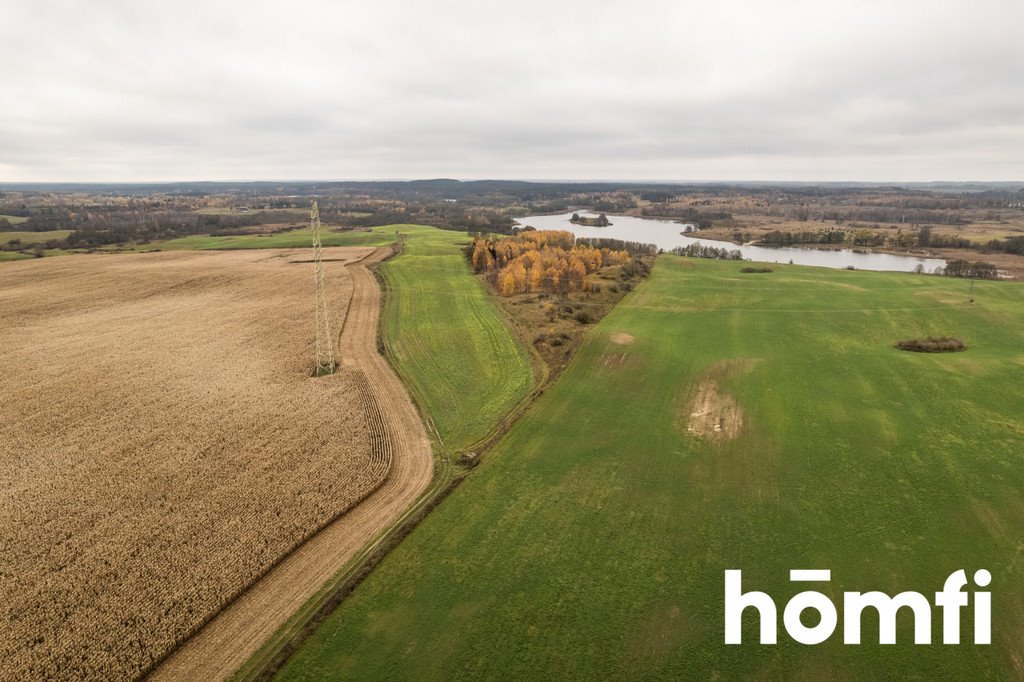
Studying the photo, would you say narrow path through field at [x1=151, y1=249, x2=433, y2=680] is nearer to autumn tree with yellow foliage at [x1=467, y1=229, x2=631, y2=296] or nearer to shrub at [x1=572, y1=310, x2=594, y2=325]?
shrub at [x1=572, y1=310, x2=594, y2=325]

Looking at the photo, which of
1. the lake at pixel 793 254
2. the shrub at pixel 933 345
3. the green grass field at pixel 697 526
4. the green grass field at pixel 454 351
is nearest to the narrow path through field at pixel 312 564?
the green grass field at pixel 697 526

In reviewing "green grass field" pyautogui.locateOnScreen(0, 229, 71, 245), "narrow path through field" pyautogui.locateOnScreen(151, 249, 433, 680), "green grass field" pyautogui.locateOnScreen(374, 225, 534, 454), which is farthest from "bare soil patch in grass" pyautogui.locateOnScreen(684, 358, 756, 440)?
"green grass field" pyautogui.locateOnScreen(0, 229, 71, 245)

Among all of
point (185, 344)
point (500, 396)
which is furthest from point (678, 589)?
point (185, 344)

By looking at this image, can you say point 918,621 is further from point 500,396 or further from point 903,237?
point 903,237

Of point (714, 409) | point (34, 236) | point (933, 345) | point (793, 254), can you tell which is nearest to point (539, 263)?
point (714, 409)

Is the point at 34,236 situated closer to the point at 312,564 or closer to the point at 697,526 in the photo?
the point at 312,564
